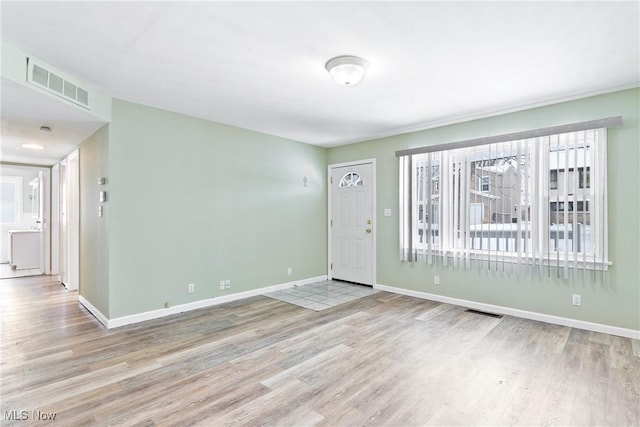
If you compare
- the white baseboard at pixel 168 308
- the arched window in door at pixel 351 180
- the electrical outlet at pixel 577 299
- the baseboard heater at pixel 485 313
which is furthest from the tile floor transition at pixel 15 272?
the electrical outlet at pixel 577 299

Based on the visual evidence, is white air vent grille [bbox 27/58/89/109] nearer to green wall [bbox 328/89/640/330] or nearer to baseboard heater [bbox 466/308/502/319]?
green wall [bbox 328/89/640/330]

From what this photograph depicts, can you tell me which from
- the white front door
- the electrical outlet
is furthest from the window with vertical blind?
the white front door

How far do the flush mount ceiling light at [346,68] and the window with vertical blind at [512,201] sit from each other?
7.05ft

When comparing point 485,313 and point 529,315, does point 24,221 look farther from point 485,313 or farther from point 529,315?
point 529,315

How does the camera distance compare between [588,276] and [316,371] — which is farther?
[588,276]

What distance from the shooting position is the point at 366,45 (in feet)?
8.03

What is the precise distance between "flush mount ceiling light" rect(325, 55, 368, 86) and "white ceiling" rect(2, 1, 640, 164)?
65 mm

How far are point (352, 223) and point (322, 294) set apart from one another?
145 centimetres

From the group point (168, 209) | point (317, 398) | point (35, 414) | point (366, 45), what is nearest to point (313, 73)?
point (366, 45)

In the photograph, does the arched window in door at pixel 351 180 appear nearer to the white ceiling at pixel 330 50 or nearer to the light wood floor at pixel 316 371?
the white ceiling at pixel 330 50

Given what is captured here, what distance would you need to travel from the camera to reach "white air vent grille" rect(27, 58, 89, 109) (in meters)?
2.56

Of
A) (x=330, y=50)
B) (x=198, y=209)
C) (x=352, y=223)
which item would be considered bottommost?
(x=352, y=223)

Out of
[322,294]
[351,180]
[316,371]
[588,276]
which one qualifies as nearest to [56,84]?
[316,371]

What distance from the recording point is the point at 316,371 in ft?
8.32
